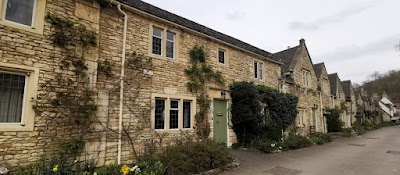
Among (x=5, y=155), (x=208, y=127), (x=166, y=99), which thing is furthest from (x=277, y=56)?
(x=5, y=155)

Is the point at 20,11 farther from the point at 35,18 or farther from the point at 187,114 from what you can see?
the point at 187,114

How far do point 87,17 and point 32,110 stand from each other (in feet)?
11.4

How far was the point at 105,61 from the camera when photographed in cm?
725

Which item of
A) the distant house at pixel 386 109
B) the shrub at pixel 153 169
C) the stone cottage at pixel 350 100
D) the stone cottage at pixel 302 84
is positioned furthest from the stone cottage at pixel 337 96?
the distant house at pixel 386 109

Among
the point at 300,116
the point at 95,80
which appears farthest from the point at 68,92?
the point at 300,116

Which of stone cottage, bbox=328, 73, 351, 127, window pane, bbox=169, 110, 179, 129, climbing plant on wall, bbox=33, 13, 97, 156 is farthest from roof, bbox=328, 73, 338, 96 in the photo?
climbing plant on wall, bbox=33, 13, 97, 156

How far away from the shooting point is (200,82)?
10.2 metres

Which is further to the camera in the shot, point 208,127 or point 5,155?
point 208,127

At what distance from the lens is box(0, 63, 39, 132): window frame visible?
541 cm

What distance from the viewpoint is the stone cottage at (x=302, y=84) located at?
16.8 meters

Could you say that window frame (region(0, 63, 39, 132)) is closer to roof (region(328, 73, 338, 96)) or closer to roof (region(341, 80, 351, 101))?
roof (region(328, 73, 338, 96))

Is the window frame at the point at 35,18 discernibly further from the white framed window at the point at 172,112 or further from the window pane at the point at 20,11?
the white framed window at the point at 172,112

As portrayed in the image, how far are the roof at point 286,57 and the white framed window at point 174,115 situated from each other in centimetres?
1130

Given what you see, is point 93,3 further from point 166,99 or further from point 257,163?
point 257,163
